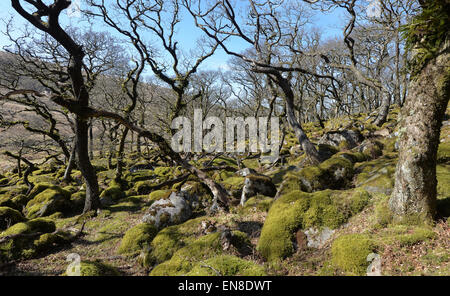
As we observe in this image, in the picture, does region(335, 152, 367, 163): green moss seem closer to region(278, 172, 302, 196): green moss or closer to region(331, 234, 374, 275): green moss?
region(278, 172, 302, 196): green moss

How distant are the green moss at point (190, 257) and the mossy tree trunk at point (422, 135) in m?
3.31

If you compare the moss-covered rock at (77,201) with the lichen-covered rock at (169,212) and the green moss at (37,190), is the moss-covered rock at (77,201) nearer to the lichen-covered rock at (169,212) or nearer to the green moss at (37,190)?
the green moss at (37,190)

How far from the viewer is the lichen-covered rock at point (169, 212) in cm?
678

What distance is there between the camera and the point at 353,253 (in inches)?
123

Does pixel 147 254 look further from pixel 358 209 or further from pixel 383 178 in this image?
pixel 383 178

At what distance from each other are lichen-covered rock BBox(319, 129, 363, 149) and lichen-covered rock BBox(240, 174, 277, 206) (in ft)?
22.8

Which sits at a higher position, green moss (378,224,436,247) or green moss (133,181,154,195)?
green moss (378,224,436,247)

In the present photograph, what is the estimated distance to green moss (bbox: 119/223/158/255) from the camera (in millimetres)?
5449

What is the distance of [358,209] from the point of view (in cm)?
430

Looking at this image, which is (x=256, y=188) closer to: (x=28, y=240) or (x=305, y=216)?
(x=305, y=216)

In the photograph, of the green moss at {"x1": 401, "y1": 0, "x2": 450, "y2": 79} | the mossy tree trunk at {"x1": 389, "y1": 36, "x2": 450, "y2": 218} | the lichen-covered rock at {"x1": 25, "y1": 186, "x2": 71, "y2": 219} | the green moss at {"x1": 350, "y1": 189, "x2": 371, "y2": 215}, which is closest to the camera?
the green moss at {"x1": 401, "y1": 0, "x2": 450, "y2": 79}

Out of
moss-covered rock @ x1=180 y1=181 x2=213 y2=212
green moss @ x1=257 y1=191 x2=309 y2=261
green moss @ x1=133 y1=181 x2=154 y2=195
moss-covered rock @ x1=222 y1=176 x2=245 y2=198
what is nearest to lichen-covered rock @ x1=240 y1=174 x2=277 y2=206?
moss-covered rock @ x1=222 y1=176 x2=245 y2=198

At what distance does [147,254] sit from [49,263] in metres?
2.77

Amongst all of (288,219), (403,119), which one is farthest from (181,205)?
(403,119)
